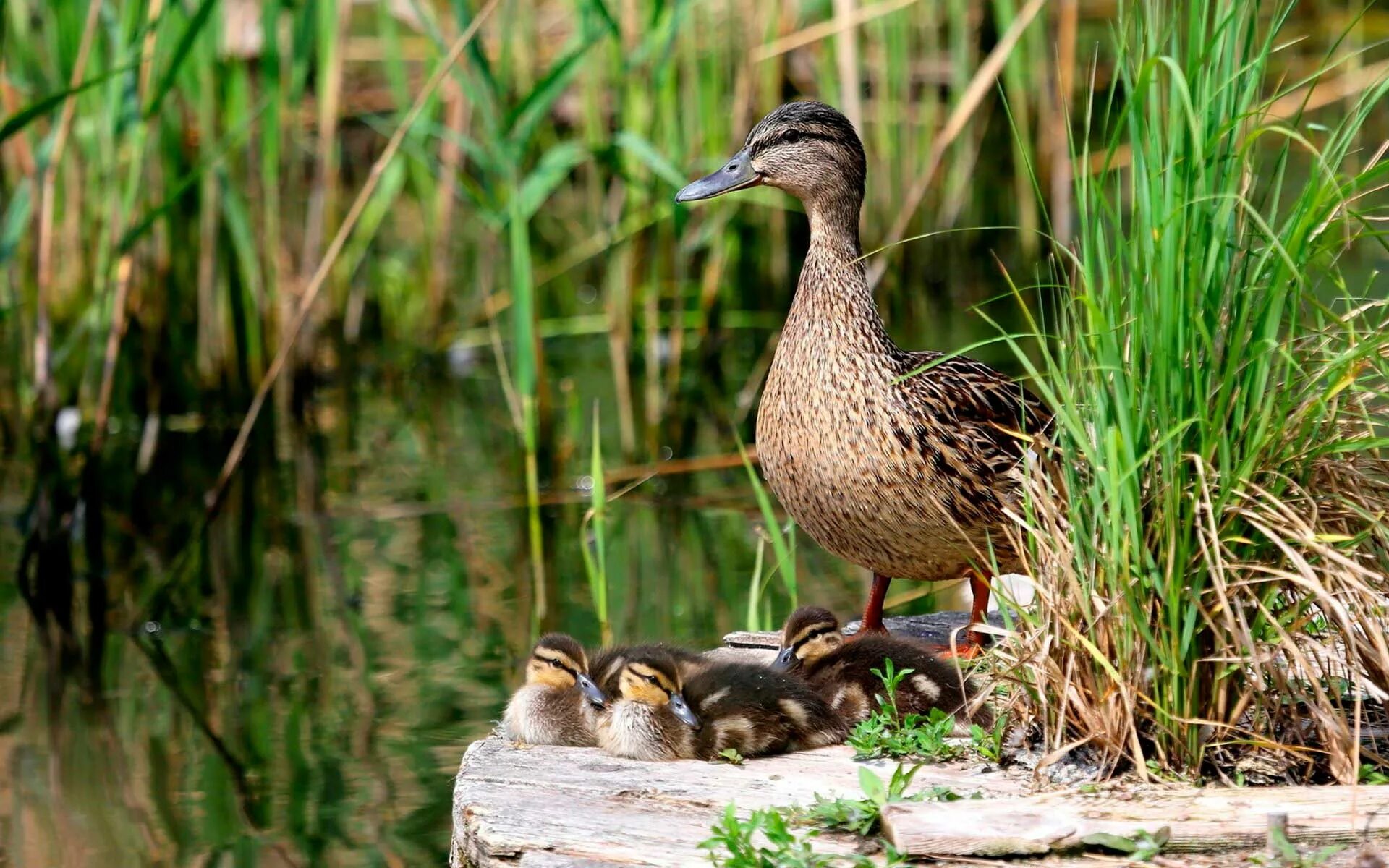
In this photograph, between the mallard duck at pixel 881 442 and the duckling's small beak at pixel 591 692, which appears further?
the mallard duck at pixel 881 442

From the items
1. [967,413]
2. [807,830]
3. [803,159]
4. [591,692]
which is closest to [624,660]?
[591,692]

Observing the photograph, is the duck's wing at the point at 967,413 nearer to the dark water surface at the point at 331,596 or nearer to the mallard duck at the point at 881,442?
the mallard duck at the point at 881,442

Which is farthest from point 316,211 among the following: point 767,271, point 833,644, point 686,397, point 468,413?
point 833,644

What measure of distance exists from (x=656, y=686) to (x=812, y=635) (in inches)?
18.5

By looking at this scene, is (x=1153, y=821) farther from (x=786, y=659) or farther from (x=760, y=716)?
(x=786, y=659)

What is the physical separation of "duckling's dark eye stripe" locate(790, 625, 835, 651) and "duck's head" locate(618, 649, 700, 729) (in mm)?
365

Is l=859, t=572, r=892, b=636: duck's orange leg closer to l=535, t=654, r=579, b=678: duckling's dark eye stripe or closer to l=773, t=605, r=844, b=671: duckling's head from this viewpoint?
l=773, t=605, r=844, b=671: duckling's head

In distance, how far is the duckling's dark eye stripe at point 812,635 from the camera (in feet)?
13.0

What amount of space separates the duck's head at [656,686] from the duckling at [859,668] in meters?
0.30

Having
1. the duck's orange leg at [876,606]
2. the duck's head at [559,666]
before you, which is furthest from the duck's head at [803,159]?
the duck's head at [559,666]

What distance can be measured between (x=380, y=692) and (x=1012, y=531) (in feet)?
8.00

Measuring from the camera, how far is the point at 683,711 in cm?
361

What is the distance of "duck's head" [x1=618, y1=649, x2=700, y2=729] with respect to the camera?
11.9 ft

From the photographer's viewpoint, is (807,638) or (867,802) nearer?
(867,802)
